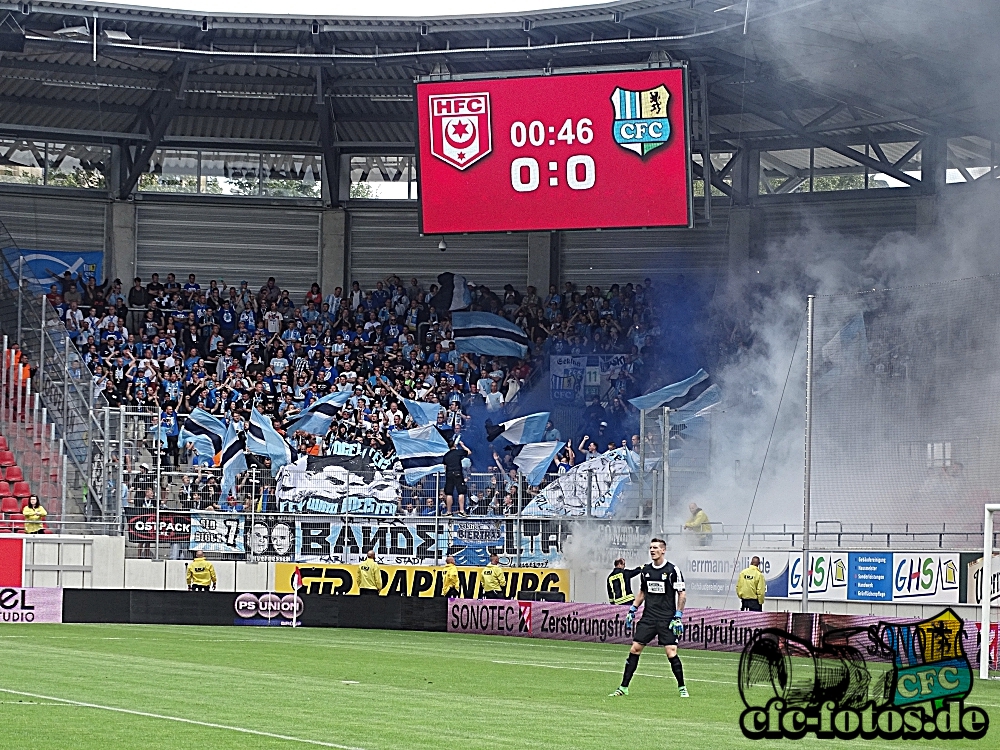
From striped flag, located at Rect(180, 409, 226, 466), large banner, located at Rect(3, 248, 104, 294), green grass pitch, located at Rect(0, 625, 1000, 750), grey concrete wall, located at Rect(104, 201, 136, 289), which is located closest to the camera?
green grass pitch, located at Rect(0, 625, 1000, 750)

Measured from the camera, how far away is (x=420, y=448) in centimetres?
3553

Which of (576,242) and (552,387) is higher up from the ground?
(576,242)

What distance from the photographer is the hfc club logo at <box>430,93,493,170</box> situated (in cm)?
3238

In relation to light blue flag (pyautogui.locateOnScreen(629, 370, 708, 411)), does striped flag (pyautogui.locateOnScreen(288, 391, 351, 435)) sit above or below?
below

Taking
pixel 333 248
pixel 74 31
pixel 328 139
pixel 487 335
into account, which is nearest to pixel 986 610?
pixel 487 335

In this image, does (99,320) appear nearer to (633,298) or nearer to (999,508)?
(633,298)

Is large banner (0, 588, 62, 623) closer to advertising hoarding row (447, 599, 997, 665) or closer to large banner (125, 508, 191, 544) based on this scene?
large banner (125, 508, 191, 544)

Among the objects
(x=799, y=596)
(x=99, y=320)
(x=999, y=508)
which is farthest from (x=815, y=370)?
(x=99, y=320)

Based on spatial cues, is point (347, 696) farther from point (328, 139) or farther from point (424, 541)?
point (328, 139)

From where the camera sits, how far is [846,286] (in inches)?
1432

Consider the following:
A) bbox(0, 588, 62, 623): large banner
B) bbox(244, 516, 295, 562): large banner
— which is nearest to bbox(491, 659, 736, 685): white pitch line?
bbox(244, 516, 295, 562): large banner

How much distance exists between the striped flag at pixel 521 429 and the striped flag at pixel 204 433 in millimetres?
6514

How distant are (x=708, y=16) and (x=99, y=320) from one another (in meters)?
16.9

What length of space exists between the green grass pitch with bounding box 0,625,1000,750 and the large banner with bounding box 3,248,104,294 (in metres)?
17.7
